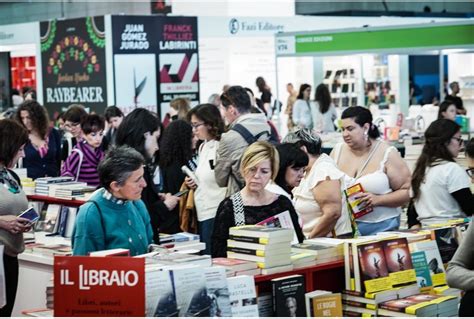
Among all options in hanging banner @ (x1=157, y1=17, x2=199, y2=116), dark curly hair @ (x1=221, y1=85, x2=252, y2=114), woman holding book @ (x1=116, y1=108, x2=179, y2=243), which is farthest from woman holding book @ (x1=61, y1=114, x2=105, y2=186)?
hanging banner @ (x1=157, y1=17, x2=199, y2=116)

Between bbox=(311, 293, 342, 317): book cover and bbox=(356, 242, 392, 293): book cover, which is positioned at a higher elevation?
bbox=(356, 242, 392, 293): book cover

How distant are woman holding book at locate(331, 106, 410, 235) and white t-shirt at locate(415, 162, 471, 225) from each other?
21 centimetres

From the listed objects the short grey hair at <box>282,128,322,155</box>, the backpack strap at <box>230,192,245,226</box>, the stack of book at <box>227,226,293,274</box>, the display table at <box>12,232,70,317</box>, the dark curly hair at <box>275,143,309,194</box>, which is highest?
the short grey hair at <box>282,128,322,155</box>

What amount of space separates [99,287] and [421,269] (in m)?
1.83

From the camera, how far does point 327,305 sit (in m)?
4.16

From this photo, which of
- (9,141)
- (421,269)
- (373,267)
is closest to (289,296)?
(373,267)

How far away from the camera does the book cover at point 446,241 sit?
4.82 meters

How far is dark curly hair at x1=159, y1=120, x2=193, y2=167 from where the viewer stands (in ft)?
21.9

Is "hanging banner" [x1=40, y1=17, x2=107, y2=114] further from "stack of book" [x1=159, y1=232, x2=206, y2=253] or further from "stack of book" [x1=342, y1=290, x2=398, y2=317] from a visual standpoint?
"stack of book" [x1=342, y1=290, x2=398, y2=317]

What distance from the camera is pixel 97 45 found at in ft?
46.2

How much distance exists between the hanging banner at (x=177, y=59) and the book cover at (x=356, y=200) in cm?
901

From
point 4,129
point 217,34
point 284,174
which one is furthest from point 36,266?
point 217,34

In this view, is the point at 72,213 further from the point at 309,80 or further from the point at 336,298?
the point at 309,80

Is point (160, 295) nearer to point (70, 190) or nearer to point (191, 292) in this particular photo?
point (191, 292)
